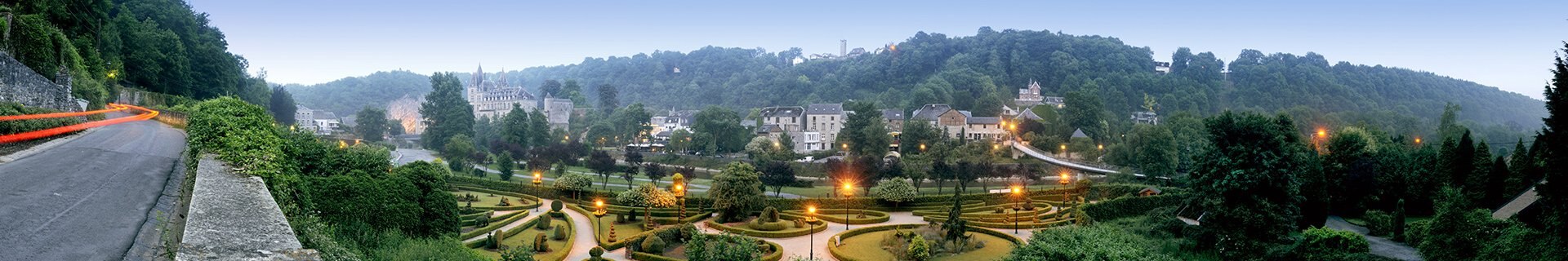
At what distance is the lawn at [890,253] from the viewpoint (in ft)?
104

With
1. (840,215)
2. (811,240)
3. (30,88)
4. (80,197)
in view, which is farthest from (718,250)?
(30,88)

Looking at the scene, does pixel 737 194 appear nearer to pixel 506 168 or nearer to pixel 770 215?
pixel 770 215

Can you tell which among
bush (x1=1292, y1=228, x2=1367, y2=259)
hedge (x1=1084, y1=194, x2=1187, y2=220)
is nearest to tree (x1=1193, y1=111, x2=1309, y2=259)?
bush (x1=1292, y1=228, x2=1367, y2=259)

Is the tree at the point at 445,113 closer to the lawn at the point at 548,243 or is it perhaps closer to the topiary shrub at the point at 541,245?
the lawn at the point at 548,243

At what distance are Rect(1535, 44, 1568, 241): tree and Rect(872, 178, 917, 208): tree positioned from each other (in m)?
28.5

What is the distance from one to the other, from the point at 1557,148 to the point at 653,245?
2607 cm

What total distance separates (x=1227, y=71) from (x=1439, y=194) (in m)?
128

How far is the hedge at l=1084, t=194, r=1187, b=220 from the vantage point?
40.7m

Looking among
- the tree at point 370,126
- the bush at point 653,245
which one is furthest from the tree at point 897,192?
the tree at point 370,126

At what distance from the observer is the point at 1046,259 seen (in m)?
18.5

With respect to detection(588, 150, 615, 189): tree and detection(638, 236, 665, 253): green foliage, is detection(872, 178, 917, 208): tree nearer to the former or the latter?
detection(638, 236, 665, 253): green foliage

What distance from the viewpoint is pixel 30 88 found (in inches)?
968

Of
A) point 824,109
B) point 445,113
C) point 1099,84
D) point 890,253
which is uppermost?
point 1099,84

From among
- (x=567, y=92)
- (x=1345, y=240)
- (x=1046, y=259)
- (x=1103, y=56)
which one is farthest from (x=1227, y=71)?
(x=1046, y=259)
